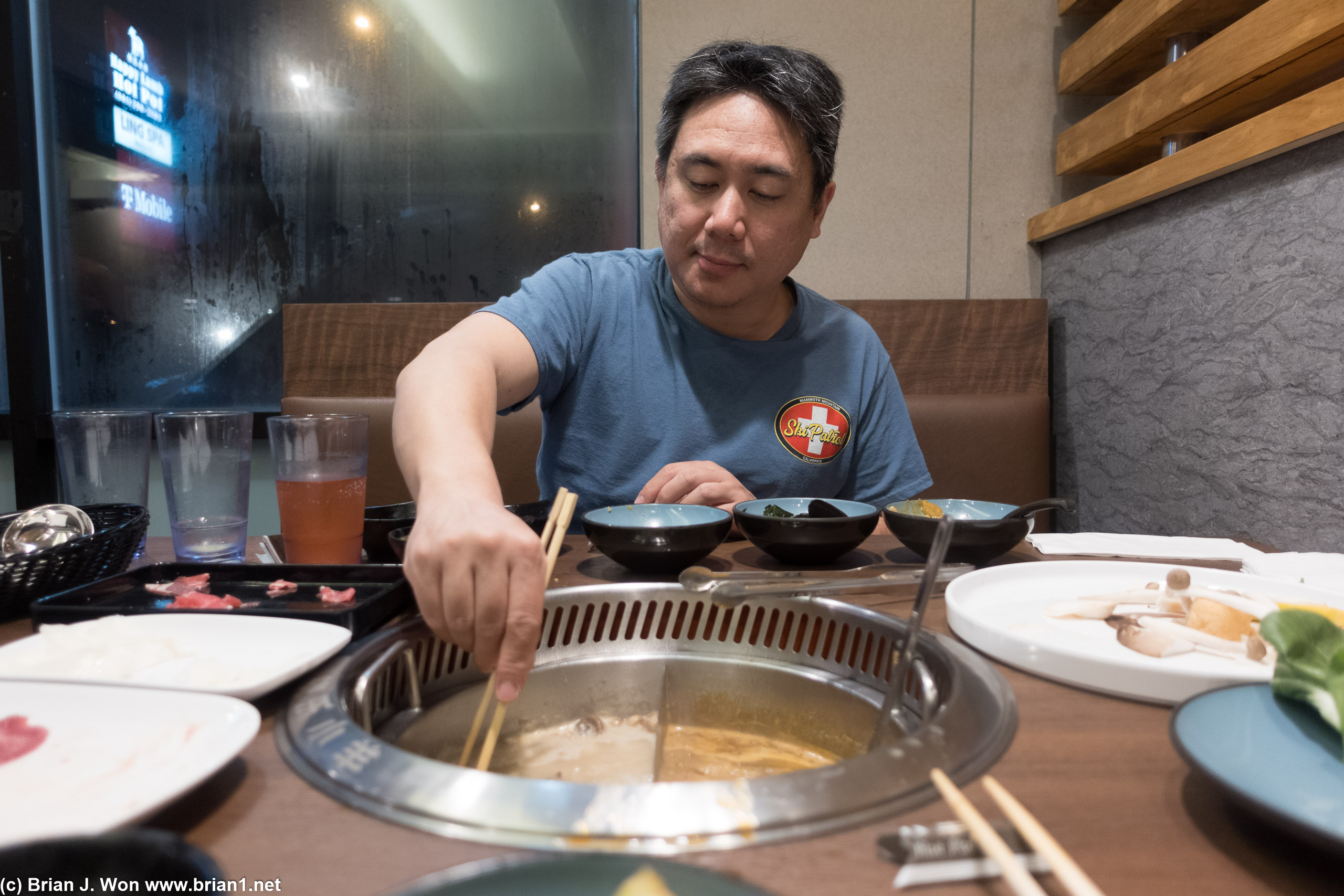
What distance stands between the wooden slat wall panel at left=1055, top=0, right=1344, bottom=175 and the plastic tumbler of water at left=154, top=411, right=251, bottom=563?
7.19 feet

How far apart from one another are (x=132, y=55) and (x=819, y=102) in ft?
9.88

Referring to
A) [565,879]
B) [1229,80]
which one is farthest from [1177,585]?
[1229,80]

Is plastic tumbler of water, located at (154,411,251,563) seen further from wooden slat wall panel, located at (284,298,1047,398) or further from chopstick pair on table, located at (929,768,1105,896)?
wooden slat wall panel, located at (284,298,1047,398)

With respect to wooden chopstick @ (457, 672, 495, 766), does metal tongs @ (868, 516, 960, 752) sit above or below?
above

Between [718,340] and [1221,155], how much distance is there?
135 cm

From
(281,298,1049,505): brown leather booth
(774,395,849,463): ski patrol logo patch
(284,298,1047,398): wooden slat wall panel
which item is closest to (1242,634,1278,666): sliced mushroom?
(774,395,849,463): ski patrol logo patch

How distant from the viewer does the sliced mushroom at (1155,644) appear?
2.10ft

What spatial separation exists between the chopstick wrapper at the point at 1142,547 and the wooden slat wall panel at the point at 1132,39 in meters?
1.69

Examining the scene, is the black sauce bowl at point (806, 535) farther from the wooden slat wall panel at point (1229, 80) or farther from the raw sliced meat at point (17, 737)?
the wooden slat wall panel at point (1229, 80)

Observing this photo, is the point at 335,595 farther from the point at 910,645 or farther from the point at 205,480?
the point at 910,645

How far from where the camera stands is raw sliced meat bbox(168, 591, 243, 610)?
0.73 metres

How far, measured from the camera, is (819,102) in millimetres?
1553

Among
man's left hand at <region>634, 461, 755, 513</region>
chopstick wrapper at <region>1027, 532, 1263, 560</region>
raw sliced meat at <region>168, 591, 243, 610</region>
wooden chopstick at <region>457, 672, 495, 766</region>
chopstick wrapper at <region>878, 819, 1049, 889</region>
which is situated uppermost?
man's left hand at <region>634, 461, 755, 513</region>

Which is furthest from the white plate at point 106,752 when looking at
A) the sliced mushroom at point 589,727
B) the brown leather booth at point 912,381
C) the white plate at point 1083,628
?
the brown leather booth at point 912,381
